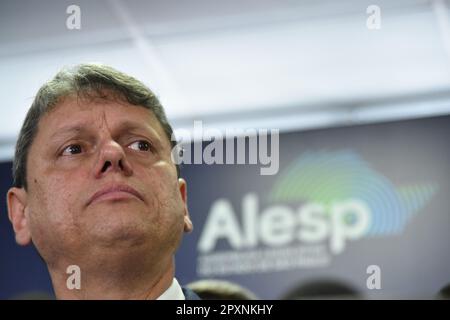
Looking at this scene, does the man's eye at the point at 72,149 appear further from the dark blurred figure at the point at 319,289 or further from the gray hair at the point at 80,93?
the dark blurred figure at the point at 319,289

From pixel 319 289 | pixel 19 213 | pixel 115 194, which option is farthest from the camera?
pixel 319 289

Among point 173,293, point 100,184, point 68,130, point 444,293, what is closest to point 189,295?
point 173,293

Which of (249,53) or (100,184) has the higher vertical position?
(249,53)

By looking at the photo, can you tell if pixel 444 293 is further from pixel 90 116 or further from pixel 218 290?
pixel 90 116

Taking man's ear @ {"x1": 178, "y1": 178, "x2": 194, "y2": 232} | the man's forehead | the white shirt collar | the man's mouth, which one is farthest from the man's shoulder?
the man's forehead

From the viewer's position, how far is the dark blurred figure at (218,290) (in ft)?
6.02

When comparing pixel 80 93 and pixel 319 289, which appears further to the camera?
pixel 319 289

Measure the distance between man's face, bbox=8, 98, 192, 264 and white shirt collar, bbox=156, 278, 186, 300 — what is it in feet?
0.23

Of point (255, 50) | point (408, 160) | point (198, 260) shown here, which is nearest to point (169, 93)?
point (255, 50)

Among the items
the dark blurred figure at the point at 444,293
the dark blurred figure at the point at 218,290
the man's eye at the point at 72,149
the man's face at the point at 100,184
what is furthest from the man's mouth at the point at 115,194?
the dark blurred figure at the point at 444,293

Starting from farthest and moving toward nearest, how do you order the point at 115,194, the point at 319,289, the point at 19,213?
the point at 319,289 < the point at 19,213 < the point at 115,194

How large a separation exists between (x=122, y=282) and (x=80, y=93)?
0.36m

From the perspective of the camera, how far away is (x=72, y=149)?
151 cm

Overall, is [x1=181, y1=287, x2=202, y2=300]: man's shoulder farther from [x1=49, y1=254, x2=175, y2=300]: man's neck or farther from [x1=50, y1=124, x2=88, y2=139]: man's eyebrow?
[x1=50, y1=124, x2=88, y2=139]: man's eyebrow
